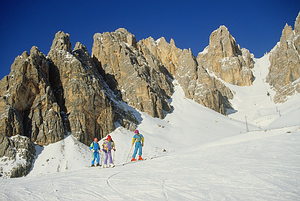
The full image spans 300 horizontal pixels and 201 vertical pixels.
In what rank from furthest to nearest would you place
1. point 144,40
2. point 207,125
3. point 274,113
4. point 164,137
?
point 144,40 → point 274,113 → point 207,125 → point 164,137

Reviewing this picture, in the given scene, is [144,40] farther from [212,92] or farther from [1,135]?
[1,135]

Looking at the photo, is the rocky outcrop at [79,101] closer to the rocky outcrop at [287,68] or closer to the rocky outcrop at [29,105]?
the rocky outcrop at [29,105]

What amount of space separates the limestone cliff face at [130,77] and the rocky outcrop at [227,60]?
5138 cm

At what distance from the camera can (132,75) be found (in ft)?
200

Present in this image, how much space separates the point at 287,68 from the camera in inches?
3484

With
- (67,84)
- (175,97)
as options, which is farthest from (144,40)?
(67,84)

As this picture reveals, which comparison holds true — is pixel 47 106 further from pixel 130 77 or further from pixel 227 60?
pixel 227 60

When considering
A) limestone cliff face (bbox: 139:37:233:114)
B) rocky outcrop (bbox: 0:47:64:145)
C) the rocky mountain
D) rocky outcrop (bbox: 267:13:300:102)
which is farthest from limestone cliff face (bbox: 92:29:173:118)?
rocky outcrop (bbox: 267:13:300:102)

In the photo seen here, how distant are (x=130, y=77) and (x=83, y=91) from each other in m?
26.2

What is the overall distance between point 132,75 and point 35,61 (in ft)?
101

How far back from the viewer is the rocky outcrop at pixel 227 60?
113875 mm

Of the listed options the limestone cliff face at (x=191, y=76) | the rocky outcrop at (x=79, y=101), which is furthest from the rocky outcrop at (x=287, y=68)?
the rocky outcrop at (x=79, y=101)

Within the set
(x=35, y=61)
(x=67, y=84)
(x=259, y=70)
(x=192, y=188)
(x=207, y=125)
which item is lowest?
(x=192, y=188)

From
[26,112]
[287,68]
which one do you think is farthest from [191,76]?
[26,112]
